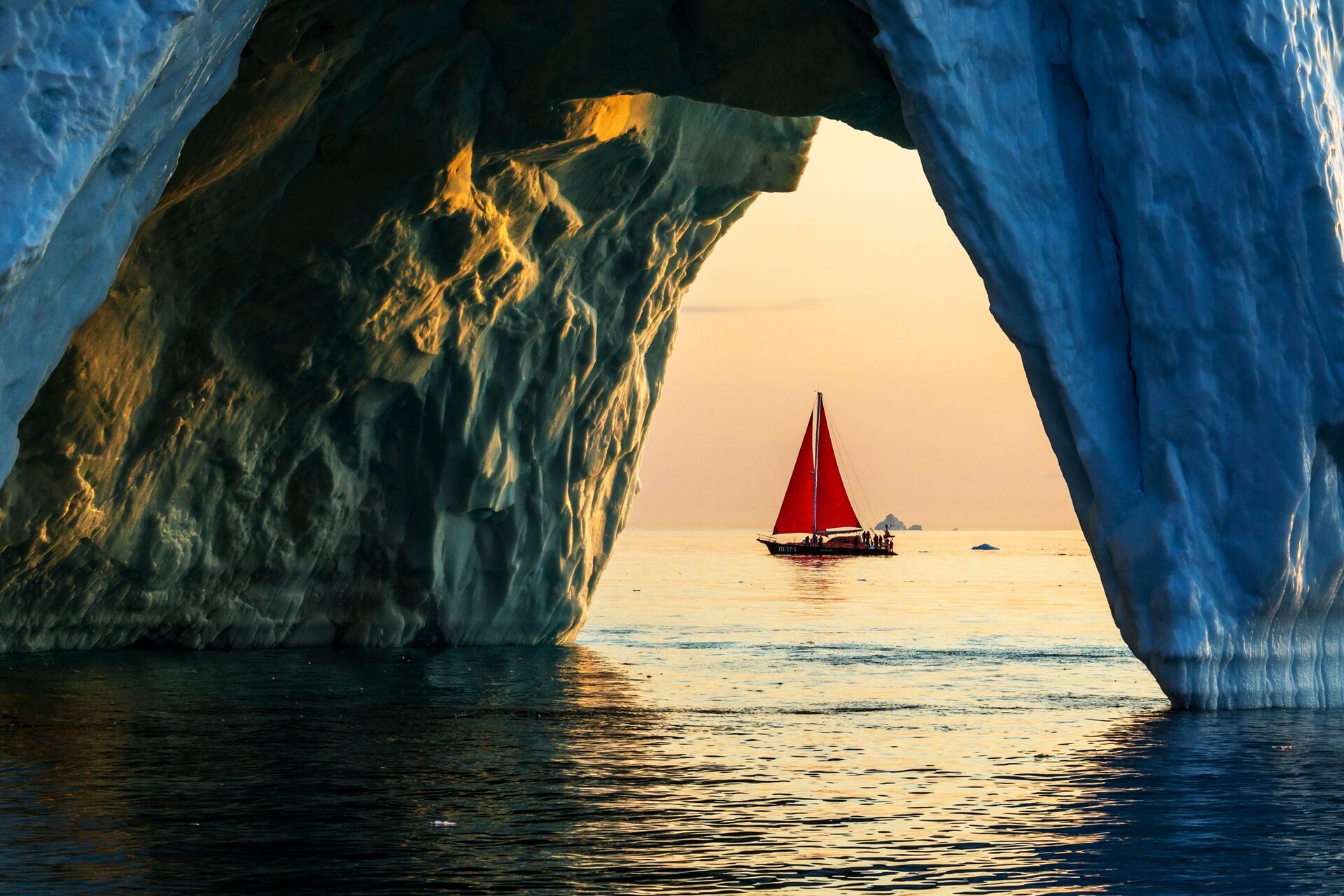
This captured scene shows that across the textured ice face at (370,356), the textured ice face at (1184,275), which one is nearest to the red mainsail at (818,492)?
the textured ice face at (370,356)

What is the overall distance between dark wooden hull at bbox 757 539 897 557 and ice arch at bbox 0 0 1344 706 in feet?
219

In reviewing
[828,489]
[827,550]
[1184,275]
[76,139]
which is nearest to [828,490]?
[828,489]

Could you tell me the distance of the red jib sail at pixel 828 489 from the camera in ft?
229

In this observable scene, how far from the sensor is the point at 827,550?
309 feet

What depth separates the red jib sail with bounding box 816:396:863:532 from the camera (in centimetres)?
6969

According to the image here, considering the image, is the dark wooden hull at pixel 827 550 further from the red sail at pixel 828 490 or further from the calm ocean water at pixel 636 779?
the calm ocean water at pixel 636 779

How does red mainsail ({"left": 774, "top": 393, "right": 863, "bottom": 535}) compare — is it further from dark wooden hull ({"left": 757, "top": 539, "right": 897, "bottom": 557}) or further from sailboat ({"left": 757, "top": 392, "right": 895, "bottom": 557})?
dark wooden hull ({"left": 757, "top": 539, "right": 897, "bottom": 557})

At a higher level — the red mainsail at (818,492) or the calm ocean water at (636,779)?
the red mainsail at (818,492)

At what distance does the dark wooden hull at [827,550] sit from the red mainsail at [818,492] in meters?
12.8

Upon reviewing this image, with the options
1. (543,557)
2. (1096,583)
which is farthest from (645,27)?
(1096,583)

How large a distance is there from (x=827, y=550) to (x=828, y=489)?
23.7m

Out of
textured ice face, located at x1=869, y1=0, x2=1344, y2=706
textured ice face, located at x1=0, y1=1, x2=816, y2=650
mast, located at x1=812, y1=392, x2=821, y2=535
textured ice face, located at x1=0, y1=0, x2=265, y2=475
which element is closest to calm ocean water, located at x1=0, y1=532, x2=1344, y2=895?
textured ice face, located at x1=0, y1=1, x2=816, y2=650

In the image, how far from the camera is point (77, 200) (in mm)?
9570

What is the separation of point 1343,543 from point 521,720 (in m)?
7.07
